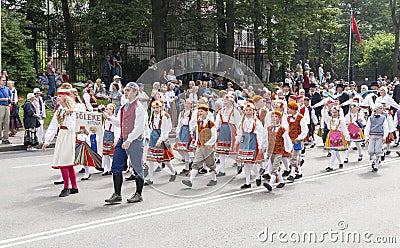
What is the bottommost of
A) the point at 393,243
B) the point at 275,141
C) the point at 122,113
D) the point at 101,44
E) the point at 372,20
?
the point at 393,243

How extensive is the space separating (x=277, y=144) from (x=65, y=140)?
398 cm

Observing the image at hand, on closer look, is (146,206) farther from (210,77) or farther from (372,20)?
(372,20)

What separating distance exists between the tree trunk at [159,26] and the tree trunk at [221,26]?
285 cm

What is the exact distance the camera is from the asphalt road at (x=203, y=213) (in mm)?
6816

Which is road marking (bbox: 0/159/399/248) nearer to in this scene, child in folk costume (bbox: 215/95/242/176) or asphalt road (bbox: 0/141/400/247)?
asphalt road (bbox: 0/141/400/247)

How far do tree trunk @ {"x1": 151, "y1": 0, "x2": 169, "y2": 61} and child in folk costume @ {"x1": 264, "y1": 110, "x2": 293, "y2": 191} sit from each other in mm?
15546

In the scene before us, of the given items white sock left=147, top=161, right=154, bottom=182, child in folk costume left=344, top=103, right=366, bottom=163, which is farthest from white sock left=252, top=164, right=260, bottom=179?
child in folk costume left=344, top=103, right=366, bottom=163

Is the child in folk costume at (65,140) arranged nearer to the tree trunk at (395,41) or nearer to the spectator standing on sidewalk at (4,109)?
the spectator standing on sidewalk at (4,109)

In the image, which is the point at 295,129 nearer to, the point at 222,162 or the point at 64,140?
the point at 222,162

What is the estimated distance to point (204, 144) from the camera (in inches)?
400

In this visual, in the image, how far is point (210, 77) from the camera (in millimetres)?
11086

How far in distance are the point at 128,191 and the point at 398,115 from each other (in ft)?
33.9

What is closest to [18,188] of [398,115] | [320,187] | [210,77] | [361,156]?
[210,77]

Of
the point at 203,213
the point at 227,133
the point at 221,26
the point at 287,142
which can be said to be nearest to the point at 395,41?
the point at 221,26
